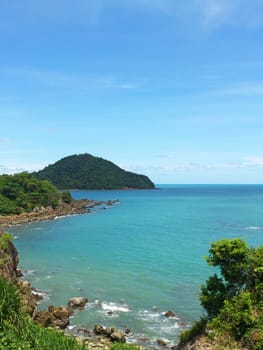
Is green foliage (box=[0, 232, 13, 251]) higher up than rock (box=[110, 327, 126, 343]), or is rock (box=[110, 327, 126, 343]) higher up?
green foliage (box=[0, 232, 13, 251])

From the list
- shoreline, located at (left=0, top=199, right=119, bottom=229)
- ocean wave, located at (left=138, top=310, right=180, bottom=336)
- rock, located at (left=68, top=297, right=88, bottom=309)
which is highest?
shoreline, located at (left=0, top=199, right=119, bottom=229)

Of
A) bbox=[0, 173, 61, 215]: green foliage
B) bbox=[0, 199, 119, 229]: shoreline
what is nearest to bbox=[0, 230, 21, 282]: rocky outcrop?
bbox=[0, 199, 119, 229]: shoreline

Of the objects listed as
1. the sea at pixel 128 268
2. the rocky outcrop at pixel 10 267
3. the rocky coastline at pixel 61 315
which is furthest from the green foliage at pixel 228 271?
the rocky outcrop at pixel 10 267

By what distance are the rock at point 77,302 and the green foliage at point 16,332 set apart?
774 inches

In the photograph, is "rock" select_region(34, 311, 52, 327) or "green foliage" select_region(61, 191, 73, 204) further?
"green foliage" select_region(61, 191, 73, 204)

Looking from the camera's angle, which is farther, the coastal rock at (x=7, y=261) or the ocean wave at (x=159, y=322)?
the coastal rock at (x=7, y=261)

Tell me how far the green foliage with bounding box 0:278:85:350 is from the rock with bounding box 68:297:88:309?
19670 mm

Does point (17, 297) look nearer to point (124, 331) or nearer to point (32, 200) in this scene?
point (124, 331)

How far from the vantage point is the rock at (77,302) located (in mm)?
36531

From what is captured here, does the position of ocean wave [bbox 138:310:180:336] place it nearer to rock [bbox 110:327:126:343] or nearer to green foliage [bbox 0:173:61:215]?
rock [bbox 110:327:126:343]

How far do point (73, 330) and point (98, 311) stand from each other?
4.45 m

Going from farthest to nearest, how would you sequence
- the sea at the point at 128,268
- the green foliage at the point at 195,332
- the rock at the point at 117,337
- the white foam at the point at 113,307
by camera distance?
the white foam at the point at 113,307 < the sea at the point at 128,268 < the rock at the point at 117,337 < the green foliage at the point at 195,332

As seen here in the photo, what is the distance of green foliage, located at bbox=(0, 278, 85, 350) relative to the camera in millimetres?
15672

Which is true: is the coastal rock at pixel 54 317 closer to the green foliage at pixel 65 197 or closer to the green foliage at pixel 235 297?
the green foliage at pixel 235 297
